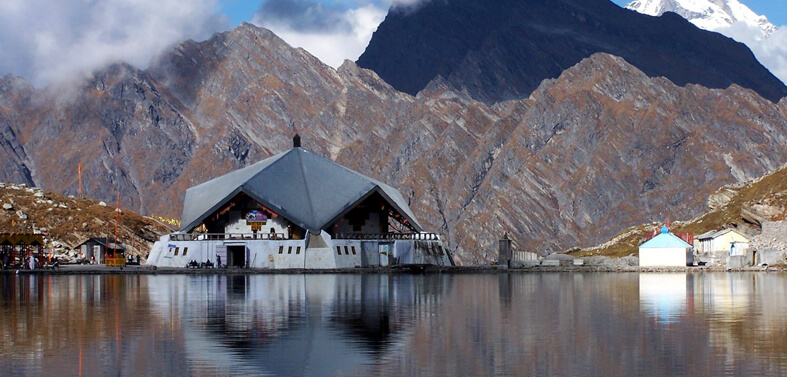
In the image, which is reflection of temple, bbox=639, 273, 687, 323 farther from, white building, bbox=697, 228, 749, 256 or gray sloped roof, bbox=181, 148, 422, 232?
white building, bbox=697, 228, 749, 256

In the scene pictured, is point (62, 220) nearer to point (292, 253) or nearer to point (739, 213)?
point (292, 253)

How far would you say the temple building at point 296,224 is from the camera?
10050 centimetres

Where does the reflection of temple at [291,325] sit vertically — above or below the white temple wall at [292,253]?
below

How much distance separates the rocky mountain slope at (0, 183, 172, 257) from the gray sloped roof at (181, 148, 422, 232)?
579 inches

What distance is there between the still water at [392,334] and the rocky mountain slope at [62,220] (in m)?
68.2

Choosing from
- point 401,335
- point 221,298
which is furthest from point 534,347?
point 221,298

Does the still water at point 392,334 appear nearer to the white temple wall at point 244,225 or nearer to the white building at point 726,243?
the white temple wall at point 244,225

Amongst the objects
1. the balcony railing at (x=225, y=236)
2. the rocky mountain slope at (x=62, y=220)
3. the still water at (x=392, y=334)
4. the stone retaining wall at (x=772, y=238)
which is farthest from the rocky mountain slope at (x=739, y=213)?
the still water at (x=392, y=334)

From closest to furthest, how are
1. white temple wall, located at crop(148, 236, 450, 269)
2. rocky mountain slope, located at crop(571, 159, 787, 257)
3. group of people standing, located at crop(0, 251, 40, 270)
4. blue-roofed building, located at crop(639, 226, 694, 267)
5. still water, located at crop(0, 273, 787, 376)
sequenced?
still water, located at crop(0, 273, 787, 376)
white temple wall, located at crop(148, 236, 450, 269)
group of people standing, located at crop(0, 251, 40, 270)
blue-roofed building, located at crop(639, 226, 694, 267)
rocky mountain slope, located at crop(571, 159, 787, 257)

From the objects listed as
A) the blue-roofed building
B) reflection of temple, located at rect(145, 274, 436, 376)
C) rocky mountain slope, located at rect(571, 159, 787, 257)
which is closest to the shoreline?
the blue-roofed building

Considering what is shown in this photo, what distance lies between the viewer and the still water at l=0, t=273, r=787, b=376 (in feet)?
90.4

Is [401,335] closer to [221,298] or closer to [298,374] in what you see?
[298,374]

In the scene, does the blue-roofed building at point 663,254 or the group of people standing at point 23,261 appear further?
the blue-roofed building at point 663,254

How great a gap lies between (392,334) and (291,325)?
438 centimetres
